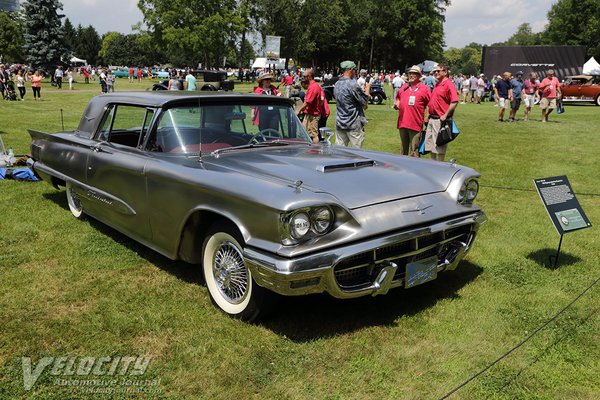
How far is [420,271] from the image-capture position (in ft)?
11.4

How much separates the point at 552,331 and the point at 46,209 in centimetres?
575

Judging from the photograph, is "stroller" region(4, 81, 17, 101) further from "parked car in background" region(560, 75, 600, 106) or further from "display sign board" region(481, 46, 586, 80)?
"display sign board" region(481, 46, 586, 80)

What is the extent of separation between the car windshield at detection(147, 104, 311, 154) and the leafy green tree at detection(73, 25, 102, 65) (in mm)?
115212

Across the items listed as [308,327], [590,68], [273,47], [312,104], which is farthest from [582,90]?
[308,327]

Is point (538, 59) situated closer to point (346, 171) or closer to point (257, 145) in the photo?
point (257, 145)

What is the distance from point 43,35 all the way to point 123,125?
44119mm

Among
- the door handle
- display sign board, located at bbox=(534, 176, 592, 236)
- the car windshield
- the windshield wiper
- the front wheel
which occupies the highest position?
the car windshield

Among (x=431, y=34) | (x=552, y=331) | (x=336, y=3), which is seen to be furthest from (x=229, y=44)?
(x=552, y=331)

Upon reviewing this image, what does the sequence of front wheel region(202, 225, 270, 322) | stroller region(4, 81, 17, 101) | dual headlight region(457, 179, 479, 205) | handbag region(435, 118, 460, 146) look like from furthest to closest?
stroller region(4, 81, 17, 101) < handbag region(435, 118, 460, 146) < dual headlight region(457, 179, 479, 205) < front wheel region(202, 225, 270, 322)

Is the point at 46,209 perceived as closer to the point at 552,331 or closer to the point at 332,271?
the point at 332,271

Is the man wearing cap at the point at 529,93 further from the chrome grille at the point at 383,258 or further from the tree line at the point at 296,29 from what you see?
the tree line at the point at 296,29

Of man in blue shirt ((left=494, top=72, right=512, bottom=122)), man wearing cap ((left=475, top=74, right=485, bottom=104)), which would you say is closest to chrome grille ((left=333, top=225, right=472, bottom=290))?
man in blue shirt ((left=494, top=72, right=512, bottom=122))

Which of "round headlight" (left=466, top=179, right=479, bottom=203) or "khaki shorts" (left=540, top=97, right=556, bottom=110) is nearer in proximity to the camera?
"round headlight" (left=466, top=179, right=479, bottom=203)

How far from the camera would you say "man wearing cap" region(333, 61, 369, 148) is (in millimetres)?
→ 7668
